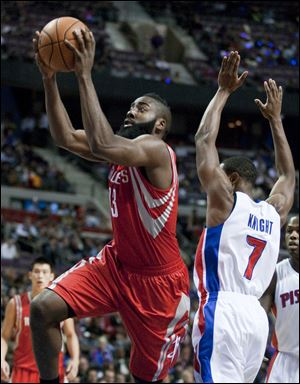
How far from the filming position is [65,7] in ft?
79.4

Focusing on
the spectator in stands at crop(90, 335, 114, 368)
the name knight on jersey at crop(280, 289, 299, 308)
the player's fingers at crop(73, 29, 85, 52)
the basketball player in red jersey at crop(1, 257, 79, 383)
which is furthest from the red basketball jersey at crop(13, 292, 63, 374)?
the spectator in stands at crop(90, 335, 114, 368)

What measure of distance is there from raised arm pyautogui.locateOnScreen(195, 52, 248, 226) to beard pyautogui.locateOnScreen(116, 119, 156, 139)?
0.50 meters

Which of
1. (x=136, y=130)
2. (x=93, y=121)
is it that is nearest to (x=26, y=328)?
(x=136, y=130)

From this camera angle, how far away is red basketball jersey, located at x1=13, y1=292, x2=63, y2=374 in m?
8.99

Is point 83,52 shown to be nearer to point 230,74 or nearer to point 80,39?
point 80,39

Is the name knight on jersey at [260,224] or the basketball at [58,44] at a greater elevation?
the basketball at [58,44]

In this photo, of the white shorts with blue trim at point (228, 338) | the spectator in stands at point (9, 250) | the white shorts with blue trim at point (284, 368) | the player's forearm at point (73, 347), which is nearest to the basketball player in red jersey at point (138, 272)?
the white shorts with blue trim at point (228, 338)

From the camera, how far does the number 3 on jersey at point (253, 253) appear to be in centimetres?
595

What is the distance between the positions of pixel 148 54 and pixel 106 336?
11.3m

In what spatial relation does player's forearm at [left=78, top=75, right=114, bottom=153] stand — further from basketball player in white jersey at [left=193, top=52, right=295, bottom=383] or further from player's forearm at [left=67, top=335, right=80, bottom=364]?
player's forearm at [left=67, top=335, right=80, bottom=364]

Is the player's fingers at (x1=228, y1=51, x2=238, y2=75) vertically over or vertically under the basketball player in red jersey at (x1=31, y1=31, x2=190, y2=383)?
over

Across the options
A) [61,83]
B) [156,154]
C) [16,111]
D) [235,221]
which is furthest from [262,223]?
[16,111]

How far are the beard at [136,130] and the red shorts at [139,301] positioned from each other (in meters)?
0.81

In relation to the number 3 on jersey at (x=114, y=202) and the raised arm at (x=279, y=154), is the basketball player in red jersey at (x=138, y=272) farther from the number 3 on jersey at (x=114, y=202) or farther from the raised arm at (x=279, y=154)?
the raised arm at (x=279, y=154)
